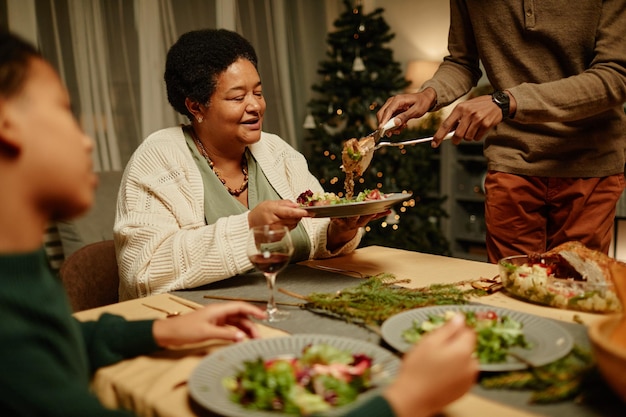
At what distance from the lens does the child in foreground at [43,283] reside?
0.72 m

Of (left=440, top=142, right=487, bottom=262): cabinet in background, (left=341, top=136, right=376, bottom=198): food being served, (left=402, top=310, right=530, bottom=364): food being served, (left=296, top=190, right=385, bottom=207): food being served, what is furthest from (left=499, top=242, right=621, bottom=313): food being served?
(left=440, top=142, right=487, bottom=262): cabinet in background

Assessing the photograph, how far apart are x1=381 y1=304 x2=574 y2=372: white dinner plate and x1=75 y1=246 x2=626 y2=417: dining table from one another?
39mm

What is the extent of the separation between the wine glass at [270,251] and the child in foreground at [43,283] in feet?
1.65

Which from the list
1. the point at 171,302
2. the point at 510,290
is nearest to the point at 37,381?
the point at 171,302

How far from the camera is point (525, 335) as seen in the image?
1098 mm

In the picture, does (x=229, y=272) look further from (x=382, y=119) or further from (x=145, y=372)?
(x=382, y=119)

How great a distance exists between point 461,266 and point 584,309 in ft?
1.64

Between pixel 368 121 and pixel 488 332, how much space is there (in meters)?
3.80

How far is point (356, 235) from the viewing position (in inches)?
80.1

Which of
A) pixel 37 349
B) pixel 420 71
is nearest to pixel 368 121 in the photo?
pixel 420 71

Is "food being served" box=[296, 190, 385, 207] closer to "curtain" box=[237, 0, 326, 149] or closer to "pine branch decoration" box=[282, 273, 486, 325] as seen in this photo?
"pine branch decoration" box=[282, 273, 486, 325]

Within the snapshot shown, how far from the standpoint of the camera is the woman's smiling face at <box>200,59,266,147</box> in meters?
2.01

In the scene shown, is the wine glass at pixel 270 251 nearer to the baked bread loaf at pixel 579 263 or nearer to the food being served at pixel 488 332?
the food being served at pixel 488 332

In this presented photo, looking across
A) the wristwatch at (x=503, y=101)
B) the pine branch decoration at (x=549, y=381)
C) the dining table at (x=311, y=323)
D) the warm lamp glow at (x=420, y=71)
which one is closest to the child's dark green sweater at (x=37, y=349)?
the dining table at (x=311, y=323)
